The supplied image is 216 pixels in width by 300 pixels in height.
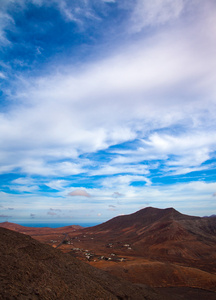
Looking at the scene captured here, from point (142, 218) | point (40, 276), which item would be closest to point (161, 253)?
point (142, 218)

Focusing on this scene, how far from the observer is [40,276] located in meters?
19.2

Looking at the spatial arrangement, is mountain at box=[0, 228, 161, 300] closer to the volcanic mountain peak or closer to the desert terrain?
the desert terrain

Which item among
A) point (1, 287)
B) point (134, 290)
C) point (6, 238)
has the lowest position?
point (134, 290)

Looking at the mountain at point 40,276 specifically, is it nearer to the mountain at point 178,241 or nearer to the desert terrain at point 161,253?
the desert terrain at point 161,253

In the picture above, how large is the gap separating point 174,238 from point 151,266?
205 feet

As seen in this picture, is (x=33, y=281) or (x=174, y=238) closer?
(x=33, y=281)

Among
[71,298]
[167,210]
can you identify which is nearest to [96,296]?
[71,298]

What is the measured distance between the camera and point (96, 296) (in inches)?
840

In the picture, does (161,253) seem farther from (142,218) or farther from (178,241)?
(142,218)

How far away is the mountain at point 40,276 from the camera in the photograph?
52.4 feet

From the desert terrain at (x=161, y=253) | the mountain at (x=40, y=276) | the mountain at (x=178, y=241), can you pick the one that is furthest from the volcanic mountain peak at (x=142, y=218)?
the mountain at (x=40, y=276)

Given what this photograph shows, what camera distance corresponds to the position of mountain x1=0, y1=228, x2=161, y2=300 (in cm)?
1597

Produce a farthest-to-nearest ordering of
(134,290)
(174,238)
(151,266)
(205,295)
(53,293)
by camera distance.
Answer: (174,238) → (151,266) → (205,295) → (134,290) → (53,293)

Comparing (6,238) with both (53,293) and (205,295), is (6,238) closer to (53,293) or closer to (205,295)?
(53,293)
